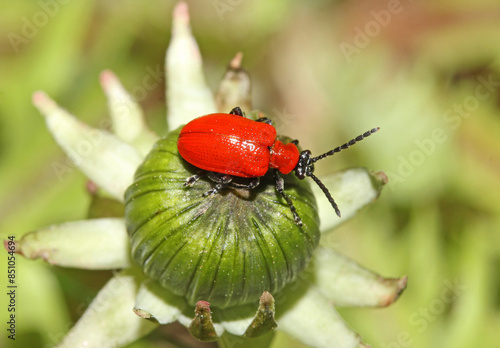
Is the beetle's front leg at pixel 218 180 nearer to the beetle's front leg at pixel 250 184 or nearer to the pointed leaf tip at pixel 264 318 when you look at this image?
the beetle's front leg at pixel 250 184

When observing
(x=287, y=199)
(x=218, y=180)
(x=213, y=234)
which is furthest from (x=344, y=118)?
(x=213, y=234)

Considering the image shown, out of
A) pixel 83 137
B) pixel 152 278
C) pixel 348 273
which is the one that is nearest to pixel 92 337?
pixel 152 278

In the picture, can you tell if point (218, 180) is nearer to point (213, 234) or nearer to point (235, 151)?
point (235, 151)

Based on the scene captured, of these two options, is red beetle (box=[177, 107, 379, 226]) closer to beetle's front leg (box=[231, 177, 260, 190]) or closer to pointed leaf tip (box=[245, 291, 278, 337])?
beetle's front leg (box=[231, 177, 260, 190])

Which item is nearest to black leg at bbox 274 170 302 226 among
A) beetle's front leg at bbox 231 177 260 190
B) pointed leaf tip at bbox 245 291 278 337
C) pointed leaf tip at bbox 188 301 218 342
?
beetle's front leg at bbox 231 177 260 190

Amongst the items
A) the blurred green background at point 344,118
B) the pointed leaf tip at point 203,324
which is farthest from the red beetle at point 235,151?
the blurred green background at point 344,118

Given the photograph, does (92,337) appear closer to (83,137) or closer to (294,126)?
(83,137)
